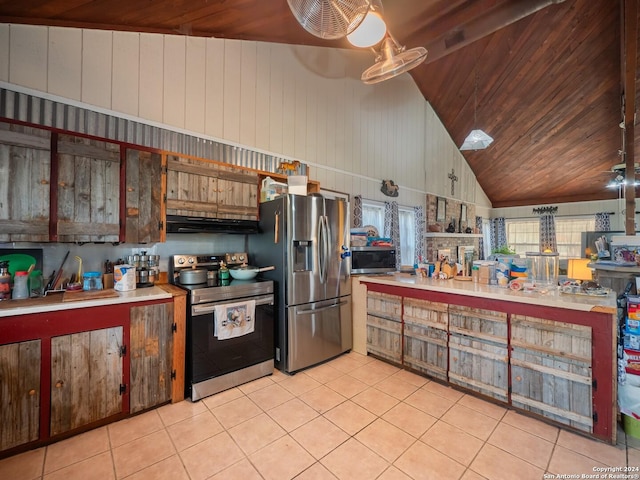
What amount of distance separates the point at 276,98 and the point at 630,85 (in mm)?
4720

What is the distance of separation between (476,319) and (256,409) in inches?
77.2

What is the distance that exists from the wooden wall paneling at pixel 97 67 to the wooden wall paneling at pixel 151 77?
0.77 feet

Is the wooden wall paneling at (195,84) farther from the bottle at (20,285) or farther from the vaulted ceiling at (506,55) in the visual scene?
the bottle at (20,285)

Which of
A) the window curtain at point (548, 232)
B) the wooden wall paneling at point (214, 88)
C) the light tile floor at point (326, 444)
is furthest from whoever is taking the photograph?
the window curtain at point (548, 232)

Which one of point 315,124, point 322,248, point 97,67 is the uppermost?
point 315,124

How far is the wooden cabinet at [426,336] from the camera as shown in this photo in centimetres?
259

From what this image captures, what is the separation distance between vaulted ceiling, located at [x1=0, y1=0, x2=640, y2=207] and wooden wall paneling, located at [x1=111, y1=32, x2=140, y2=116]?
105 mm

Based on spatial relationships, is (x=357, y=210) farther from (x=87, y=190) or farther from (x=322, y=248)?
(x=87, y=190)

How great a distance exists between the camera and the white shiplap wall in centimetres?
224

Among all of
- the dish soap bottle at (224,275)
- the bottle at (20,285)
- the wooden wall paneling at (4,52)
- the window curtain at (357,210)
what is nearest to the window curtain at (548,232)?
the window curtain at (357,210)

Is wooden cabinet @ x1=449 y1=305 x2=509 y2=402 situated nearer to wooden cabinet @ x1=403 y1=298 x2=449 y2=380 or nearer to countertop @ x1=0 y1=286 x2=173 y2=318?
wooden cabinet @ x1=403 y1=298 x2=449 y2=380

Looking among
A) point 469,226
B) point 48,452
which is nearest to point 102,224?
point 48,452

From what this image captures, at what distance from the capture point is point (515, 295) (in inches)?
86.5

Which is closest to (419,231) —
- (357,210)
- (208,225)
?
(357,210)
